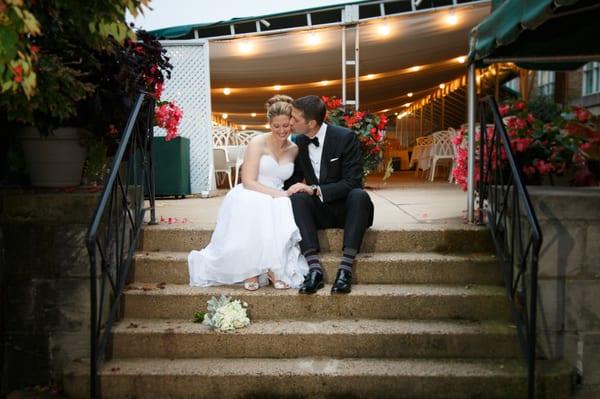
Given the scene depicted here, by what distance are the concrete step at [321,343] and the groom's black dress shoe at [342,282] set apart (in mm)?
264

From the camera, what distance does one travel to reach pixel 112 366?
2.97 metres

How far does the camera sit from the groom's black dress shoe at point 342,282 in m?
3.30

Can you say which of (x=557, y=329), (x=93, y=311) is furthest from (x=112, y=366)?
(x=557, y=329)

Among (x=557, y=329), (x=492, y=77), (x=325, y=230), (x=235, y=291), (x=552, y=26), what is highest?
(x=492, y=77)

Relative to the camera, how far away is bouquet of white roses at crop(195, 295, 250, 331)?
312 centimetres

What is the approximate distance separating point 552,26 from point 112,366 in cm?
395

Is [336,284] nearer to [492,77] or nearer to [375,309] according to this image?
[375,309]

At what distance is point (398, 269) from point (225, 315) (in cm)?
124

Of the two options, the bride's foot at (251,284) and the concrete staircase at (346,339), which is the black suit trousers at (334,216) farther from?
the bride's foot at (251,284)

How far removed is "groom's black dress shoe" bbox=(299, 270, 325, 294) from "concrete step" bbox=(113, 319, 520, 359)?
271 millimetres

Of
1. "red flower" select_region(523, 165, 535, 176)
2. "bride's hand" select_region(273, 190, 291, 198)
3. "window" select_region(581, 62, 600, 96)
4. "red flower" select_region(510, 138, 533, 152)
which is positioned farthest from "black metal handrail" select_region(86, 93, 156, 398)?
"window" select_region(581, 62, 600, 96)

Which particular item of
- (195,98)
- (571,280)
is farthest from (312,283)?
(195,98)

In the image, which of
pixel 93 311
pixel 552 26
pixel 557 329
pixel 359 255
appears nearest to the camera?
pixel 93 311

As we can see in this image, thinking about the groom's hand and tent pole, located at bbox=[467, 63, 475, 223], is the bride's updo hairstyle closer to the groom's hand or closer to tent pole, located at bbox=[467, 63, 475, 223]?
the groom's hand
